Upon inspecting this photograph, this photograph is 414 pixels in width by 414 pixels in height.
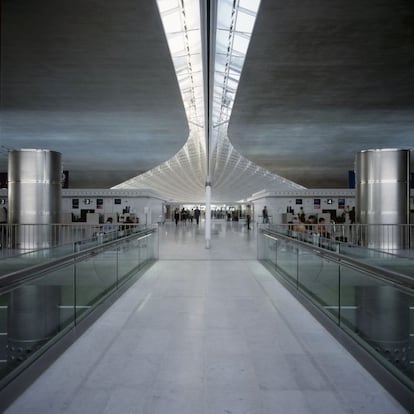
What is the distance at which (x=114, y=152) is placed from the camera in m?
31.9

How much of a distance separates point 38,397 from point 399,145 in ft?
93.5

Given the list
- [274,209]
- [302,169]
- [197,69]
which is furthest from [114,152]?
[302,169]

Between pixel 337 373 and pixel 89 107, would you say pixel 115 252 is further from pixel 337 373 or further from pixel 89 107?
pixel 89 107

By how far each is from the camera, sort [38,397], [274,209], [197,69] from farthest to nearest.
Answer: [274,209] < [197,69] < [38,397]

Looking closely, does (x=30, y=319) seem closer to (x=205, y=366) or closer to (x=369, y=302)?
(x=205, y=366)

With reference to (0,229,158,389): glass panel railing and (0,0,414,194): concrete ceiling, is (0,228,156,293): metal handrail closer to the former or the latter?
(0,229,158,389): glass panel railing

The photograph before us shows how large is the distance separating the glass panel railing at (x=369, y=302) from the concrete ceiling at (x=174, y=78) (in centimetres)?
607

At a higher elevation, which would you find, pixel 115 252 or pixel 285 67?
pixel 285 67

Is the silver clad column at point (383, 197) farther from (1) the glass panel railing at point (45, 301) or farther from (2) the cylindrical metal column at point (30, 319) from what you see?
(2) the cylindrical metal column at point (30, 319)

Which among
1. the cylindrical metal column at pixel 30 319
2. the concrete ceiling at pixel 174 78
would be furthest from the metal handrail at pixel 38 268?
the concrete ceiling at pixel 174 78

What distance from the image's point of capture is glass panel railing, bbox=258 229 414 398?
11.5 ft

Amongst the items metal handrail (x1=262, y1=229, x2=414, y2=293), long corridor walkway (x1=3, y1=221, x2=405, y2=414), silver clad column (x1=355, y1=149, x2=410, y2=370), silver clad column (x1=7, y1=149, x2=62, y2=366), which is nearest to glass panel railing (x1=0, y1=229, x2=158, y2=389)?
long corridor walkway (x1=3, y1=221, x2=405, y2=414)

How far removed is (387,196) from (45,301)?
1347 centimetres

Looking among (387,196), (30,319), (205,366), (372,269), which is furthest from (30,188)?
(372,269)
